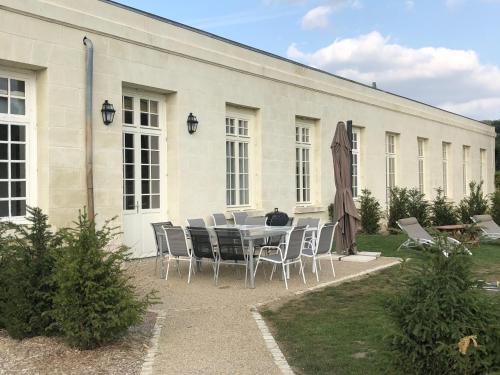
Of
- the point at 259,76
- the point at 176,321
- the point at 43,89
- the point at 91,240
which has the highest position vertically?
the point at 259,76

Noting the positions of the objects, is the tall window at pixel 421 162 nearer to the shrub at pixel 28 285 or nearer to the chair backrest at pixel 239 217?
the chair backrest at pixel 239 217

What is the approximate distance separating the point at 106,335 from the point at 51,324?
59 centimetres

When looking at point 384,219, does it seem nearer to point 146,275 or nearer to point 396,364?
point 146,275

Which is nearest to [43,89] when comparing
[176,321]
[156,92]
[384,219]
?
[156,92]

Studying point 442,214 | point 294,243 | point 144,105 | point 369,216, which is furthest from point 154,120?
point 442,214

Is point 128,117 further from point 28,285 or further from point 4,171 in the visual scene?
point 28,285

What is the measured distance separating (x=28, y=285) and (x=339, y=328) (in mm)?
3005

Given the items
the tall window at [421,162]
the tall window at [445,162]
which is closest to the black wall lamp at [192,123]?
the tall window at [421,162]

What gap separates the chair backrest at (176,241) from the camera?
8336 mm

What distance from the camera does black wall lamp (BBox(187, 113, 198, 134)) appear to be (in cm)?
1134

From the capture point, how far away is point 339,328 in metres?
5.77

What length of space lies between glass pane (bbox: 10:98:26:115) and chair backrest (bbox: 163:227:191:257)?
2971 millimetres

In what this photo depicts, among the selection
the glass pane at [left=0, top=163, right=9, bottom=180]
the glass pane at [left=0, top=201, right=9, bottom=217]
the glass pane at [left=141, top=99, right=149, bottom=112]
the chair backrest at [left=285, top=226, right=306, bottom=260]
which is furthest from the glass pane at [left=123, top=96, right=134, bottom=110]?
the chair backrest at [left=285, top=226, right=306, bottom=260]

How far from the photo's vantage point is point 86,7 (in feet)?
31.2
